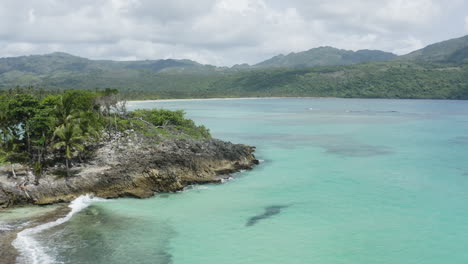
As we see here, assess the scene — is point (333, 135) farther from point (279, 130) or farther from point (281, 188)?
point (281, 188)

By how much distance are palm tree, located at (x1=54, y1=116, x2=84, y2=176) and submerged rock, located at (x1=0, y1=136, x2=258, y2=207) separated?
4.26 ft

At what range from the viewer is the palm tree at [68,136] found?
23.7m

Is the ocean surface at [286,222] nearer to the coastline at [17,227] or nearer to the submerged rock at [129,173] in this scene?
the coastline at [17,227]

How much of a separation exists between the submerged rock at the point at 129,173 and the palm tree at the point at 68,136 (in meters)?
1.30

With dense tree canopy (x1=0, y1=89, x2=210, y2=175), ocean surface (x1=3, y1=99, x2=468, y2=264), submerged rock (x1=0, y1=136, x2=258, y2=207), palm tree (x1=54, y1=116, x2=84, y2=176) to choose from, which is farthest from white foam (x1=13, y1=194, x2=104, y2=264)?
dense tree canopy (x1=0, y1=89, x2=210, y2=175)

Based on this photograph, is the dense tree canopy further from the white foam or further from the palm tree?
the white foam

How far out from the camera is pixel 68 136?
24000mm

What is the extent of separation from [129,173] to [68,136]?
14.1 ft

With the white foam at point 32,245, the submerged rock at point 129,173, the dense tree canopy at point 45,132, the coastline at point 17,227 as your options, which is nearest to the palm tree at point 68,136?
the dense tree canopy at point 45,132

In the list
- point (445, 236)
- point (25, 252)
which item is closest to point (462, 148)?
point (445, 236)

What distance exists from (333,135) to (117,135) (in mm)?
33670

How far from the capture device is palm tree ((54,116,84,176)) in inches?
932

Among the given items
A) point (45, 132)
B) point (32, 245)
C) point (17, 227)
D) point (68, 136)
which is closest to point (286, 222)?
point (32, 245)

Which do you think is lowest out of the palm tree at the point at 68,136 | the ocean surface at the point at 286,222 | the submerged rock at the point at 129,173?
the ocean surface at the point at 286,222
